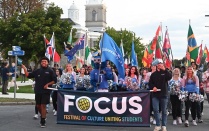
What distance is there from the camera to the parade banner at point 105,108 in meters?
11.3

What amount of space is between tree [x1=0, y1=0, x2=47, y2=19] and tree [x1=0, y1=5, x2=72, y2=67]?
14.0 feet

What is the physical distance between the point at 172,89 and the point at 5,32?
110 feet

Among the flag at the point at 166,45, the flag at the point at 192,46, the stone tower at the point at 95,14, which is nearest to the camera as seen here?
the flag at the point at 192,46

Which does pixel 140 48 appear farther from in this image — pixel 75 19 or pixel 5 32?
pixel 75 19

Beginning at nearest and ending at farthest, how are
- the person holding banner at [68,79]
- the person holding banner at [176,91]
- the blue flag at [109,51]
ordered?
the blue flag at [109,51] → the person holding banner at [176,91] → the person holding banner at [68,79]

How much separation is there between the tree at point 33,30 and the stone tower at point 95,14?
344ft

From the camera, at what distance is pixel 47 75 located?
11.9 m

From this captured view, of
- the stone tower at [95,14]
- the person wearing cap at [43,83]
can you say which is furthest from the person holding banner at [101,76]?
the stone tower at [95,14]

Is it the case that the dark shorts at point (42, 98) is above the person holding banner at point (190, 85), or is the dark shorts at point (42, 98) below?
below

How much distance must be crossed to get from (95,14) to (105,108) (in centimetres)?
14063

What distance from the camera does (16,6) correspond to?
48906 millimetres

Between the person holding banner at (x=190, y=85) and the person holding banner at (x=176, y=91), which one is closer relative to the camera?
the person holding banner at (x=190, y=85)

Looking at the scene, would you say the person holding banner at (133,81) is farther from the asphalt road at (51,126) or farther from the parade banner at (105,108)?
the parade banner at (105,108)

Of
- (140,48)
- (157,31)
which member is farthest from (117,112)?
(140,48)
